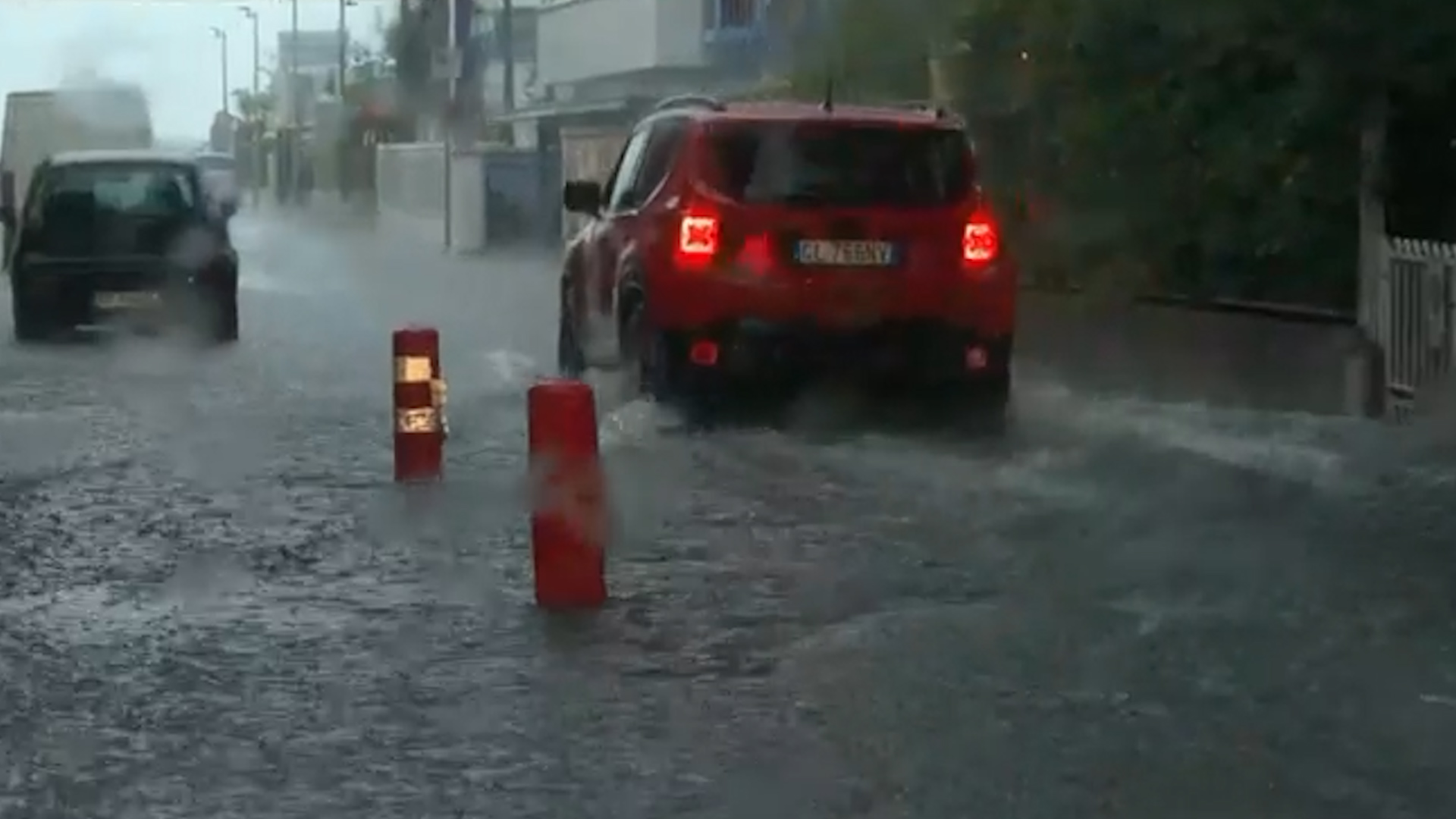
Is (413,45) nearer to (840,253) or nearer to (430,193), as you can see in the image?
(430,193)

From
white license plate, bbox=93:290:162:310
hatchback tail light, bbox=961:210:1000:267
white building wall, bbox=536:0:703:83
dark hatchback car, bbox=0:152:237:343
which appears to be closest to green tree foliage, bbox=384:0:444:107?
white building wall, bbox=536:0:703:83

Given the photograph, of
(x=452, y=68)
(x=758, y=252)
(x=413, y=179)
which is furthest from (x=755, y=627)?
(x=413, y=179)

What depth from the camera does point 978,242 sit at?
16812 millimetres

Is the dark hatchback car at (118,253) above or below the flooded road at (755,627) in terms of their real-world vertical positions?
above

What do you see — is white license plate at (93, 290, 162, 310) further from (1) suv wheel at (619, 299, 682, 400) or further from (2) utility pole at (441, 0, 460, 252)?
(2) utility pole at (441, 0, 460, 252)

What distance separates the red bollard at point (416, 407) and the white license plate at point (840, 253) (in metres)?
2.52

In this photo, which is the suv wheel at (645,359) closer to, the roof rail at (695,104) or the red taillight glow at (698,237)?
the red taillight glow at (698,237)

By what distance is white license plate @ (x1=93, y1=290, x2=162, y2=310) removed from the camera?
25859 mm

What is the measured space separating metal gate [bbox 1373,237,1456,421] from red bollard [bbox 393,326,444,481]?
5544 mm

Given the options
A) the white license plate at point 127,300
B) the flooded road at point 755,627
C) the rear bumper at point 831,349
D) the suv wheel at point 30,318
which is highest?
the rear bumper at point 831,349

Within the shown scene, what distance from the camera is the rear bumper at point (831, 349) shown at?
54.2ft

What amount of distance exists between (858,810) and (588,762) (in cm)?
89

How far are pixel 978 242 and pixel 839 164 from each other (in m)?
0.84

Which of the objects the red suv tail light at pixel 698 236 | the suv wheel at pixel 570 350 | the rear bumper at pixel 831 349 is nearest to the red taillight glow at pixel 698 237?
the red suv tail light at pixel 698 236
